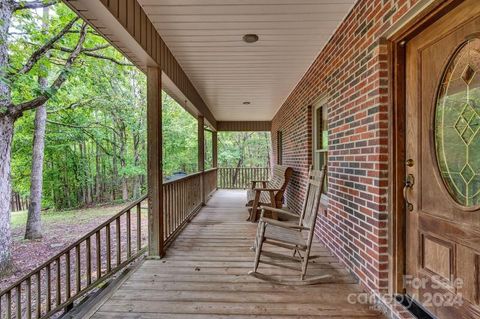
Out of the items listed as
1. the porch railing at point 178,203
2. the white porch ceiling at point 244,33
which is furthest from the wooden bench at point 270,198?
the white porch ceiling at point 244,33

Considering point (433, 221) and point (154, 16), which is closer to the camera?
point (433, 221)

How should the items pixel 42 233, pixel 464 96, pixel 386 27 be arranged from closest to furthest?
pixel 464 96 < pixel 386 27 < pixel 42 233

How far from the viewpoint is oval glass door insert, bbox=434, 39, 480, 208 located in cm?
133

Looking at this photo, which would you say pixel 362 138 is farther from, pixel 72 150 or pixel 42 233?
pixel 72 150

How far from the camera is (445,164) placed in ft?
5.02

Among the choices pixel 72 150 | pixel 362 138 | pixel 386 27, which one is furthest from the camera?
pixel 72 150

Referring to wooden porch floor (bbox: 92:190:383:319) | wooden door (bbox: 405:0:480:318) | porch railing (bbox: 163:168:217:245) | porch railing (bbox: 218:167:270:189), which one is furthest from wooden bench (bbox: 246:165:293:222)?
porch railing (bbox: 218:167:270:189)

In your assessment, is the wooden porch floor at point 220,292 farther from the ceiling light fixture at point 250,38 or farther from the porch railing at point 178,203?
the ceiling light fixture at point 250,38

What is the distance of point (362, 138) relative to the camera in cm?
216

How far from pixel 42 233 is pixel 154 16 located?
7642mm

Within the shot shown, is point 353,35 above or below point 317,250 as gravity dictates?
above

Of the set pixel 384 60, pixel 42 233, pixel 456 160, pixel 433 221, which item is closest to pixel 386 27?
pixel 384 60

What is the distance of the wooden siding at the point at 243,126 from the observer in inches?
380

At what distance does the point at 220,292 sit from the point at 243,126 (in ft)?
25.9
